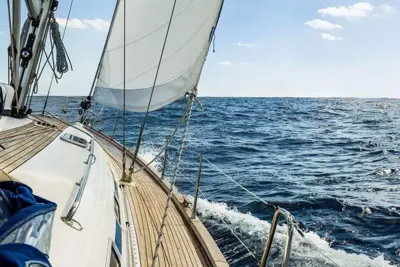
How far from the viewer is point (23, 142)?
2814 mm

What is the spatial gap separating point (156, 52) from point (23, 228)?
2829mm

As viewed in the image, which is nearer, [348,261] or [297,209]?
[348,261]

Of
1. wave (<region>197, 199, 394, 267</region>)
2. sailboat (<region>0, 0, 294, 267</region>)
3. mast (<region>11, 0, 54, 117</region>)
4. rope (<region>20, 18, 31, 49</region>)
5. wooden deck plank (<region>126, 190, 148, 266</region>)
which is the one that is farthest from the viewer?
wave (<region>197, 199, 394, 267</region>)

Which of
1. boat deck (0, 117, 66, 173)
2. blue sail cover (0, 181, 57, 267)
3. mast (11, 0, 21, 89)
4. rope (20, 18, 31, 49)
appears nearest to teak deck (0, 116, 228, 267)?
boat deck (0, 117, 66, 173)

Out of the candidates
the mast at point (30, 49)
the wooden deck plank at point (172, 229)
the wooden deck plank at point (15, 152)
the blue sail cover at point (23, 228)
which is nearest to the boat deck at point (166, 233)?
the wooden deck plank at point (172, 229)

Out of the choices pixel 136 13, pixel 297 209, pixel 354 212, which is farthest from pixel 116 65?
pixel 354 212

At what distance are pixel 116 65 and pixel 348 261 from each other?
4.10 meters

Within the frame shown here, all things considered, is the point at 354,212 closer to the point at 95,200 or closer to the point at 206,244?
the point at 206,244

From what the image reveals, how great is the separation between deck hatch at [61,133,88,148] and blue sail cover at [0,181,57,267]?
144 cm

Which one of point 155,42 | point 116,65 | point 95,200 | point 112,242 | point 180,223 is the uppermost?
point 155,42

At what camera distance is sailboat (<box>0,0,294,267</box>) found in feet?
5.06

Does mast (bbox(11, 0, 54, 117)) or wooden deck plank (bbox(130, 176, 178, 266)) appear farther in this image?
mast (bbox(11, 0, 54, 117))

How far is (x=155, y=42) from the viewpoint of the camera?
12.7ft

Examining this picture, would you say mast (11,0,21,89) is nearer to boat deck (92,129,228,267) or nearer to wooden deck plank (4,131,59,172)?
wooden deck plank (4,131,59,172)
